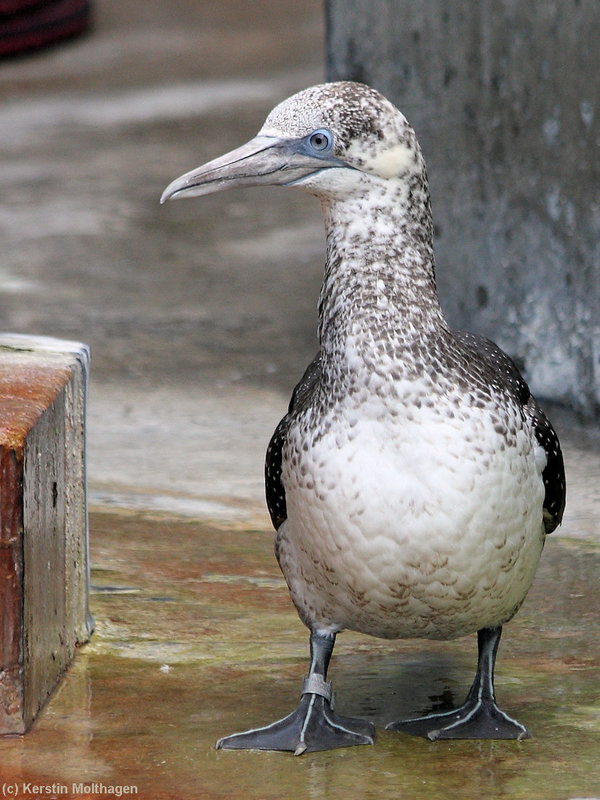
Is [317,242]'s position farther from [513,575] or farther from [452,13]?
[513,575]

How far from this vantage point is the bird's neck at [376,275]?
3.40 metres

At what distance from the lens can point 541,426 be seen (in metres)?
3.69

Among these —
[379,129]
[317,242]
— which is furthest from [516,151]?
[379,129]

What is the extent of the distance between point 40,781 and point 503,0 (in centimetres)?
429

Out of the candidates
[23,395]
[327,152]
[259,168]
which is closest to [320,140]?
[327,152]

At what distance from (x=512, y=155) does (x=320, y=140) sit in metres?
3.44

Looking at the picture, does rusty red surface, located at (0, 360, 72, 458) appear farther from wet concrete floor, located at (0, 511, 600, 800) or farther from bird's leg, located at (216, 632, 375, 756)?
bird's leg, located at (216, 632, 375, 756)

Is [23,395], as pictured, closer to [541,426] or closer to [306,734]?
[306,734]

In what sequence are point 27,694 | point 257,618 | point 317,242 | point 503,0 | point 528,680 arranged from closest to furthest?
point 27,694
point 528,680
point 257,618
point 503,0
point 317,242

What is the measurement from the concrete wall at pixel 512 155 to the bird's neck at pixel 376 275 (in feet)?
10.1

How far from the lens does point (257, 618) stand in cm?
455

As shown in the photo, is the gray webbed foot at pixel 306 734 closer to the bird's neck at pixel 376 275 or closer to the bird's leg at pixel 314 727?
the bird's leg at pixel 314 727

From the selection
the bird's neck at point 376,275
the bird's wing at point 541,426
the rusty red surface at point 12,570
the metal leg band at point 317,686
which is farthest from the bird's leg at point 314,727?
the bird's neck at point 376,275

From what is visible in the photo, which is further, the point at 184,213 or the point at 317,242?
the point at 184,213
